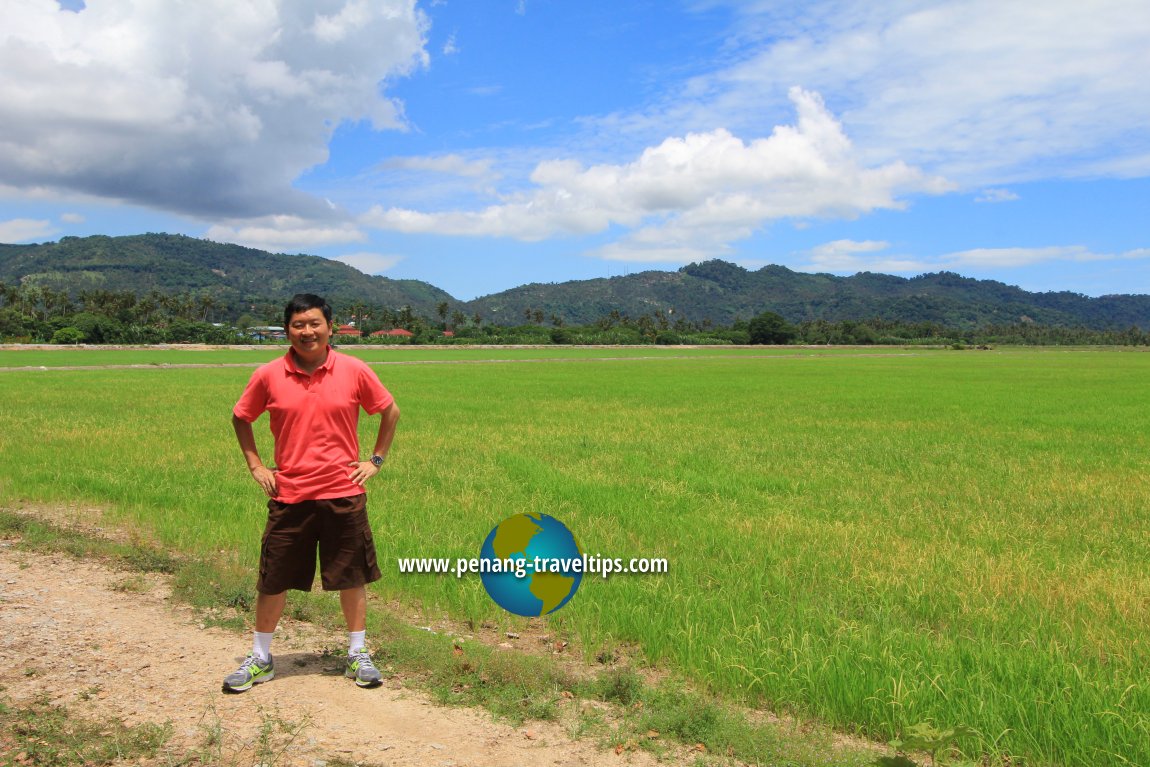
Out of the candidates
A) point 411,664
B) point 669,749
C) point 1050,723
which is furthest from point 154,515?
point 1050,723

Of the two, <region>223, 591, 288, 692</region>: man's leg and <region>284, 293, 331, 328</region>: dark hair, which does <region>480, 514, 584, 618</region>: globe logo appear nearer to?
<region>223, 591, 288, 692</region>: man's leg

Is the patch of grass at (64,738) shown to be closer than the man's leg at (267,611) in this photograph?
Yes

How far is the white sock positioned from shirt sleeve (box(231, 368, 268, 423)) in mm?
1169

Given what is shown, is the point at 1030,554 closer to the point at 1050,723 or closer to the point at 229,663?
the point at 1050,723

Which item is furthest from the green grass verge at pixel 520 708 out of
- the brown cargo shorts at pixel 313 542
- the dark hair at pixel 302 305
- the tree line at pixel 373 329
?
the tree line at pixel 373 329

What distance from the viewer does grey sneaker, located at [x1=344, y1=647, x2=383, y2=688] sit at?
3.98 m

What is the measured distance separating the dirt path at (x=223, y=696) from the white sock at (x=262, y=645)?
146 millimetres

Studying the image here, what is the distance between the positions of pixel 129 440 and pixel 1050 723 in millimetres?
14357

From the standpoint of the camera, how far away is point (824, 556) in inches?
257

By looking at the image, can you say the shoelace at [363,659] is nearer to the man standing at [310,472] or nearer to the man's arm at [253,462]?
the man standing at [310,472]

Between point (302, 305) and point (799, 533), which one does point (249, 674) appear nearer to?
point (302, 305)

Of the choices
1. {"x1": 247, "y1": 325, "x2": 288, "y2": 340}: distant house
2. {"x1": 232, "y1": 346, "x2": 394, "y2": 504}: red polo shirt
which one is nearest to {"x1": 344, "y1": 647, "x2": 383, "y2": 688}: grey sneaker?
{"x1": 232, "y1": 346, "x2": 394, "y2": 504}: red polo shirt

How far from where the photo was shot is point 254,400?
4137 mm

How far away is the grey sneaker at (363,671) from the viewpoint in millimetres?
3984
